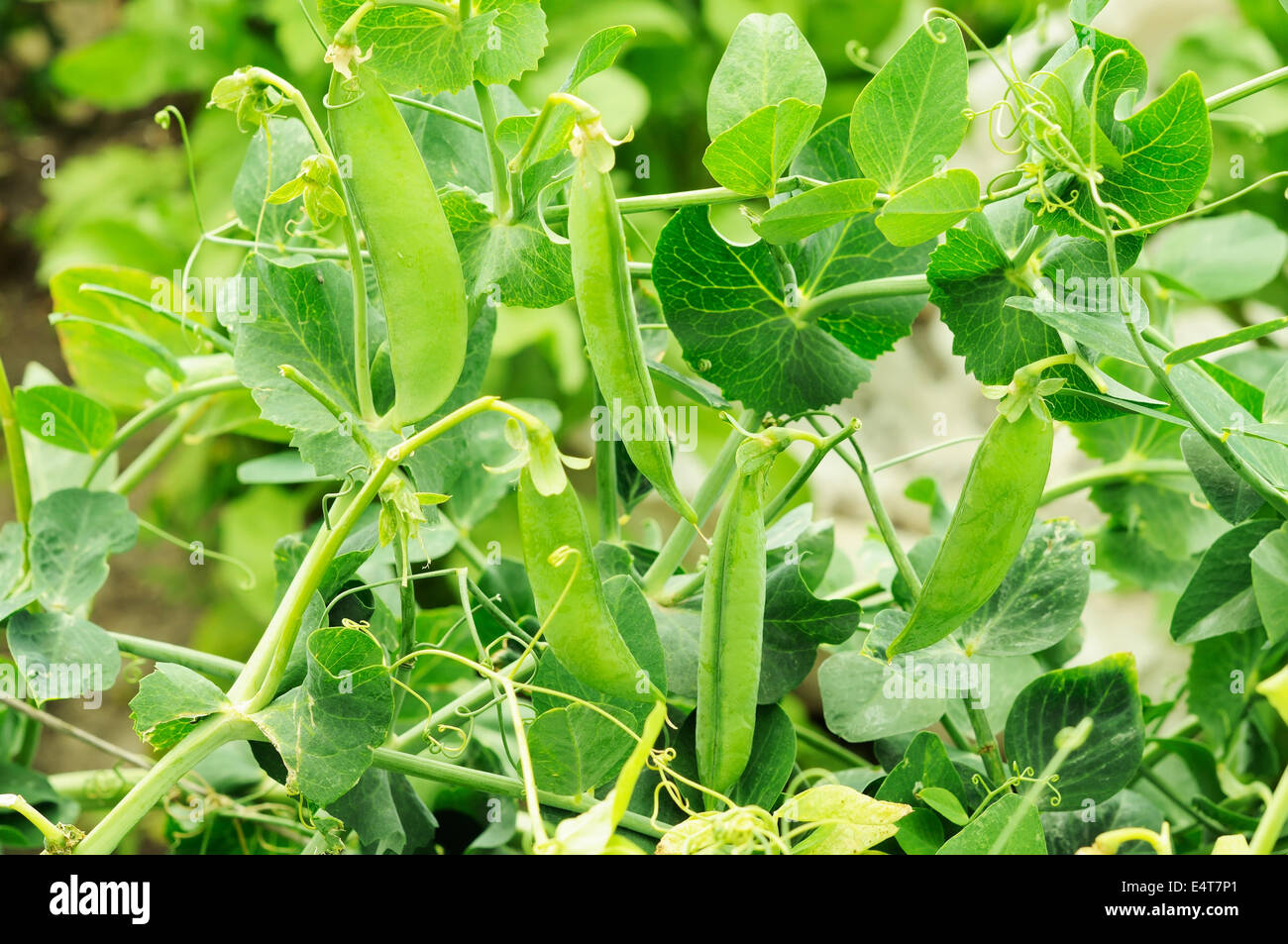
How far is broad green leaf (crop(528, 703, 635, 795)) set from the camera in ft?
1.02

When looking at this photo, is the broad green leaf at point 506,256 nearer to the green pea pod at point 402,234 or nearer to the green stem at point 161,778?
the green pea pod at point 402,234

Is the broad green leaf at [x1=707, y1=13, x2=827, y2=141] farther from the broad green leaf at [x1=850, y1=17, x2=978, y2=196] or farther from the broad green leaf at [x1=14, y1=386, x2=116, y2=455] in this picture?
the broad green leaf at [x1=14, y1=386, x2=116, y2=455]

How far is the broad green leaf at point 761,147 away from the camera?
292 mm

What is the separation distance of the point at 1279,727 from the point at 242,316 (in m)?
0.55

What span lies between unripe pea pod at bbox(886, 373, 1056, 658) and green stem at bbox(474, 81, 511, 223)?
168 millimetres

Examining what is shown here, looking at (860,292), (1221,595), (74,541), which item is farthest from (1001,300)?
Result: (74,541)

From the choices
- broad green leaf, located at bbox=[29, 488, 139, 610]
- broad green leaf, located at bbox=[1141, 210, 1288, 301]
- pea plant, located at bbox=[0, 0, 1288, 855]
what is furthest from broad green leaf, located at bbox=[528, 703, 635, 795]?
broad green leaf, located at bbox=[1141, 210, 1288, 301]

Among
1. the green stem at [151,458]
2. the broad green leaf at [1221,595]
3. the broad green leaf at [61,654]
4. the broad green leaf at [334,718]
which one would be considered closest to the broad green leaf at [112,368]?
the green stem at [151,458]

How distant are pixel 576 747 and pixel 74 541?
0.25m

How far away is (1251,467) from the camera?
0.32 metres

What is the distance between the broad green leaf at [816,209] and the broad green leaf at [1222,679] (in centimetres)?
27

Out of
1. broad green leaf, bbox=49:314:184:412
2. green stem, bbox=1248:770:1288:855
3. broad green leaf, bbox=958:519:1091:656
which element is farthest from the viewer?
broad green leaf, bbox=49:314:184:412

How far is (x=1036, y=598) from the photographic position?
37 centimetres
